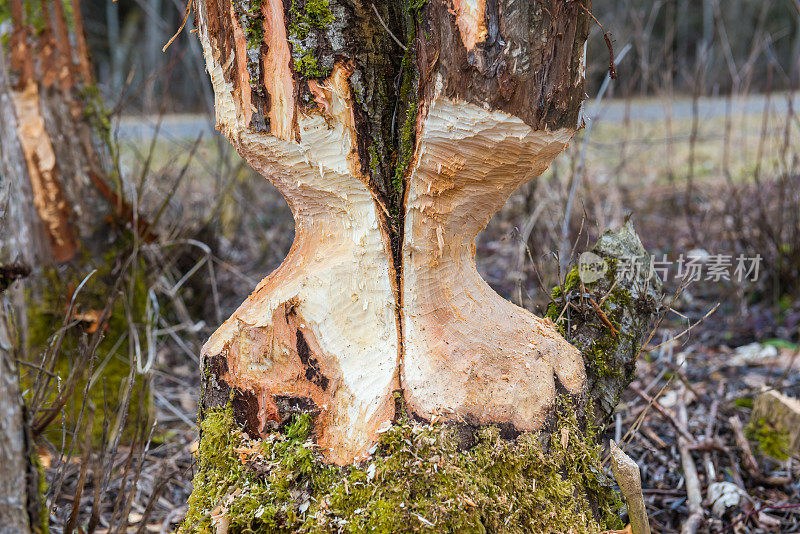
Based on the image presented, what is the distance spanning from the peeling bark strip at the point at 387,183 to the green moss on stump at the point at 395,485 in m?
0.05

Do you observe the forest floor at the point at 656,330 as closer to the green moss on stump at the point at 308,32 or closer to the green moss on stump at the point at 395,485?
the green moss on stump at the point at 395,485

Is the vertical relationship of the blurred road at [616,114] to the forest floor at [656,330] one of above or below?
above

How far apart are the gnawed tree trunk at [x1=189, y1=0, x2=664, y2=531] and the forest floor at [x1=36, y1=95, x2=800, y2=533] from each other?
0.29 meters

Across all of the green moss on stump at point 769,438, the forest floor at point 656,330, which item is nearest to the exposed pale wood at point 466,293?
the forest floor at point 656,330

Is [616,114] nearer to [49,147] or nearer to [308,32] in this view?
[49,147]

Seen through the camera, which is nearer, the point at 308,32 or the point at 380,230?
the point at 308,32

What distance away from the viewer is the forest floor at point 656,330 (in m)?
1.97

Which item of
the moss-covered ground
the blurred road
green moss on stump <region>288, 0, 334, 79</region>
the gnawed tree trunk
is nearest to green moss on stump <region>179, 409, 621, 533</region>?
the gnawed tree trunk

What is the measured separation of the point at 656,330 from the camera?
1680 mm

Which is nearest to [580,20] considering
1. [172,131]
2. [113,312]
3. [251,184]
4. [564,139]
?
[564,139]

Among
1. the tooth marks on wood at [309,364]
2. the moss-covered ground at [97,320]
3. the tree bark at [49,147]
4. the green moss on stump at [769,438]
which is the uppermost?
the tree bark at [49,147]

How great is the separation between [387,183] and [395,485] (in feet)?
2.13

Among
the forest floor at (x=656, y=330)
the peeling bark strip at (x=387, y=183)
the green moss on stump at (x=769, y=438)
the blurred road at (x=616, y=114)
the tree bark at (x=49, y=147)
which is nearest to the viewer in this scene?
the peeling bark strip at (x=387, y=183)

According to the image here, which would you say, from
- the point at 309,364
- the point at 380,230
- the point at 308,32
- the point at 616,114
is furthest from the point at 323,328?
the point at 616,114
